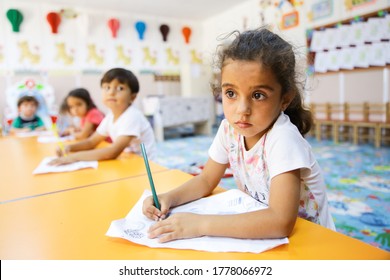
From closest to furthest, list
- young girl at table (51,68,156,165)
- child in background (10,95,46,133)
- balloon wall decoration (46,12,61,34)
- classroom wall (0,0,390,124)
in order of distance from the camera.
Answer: young girl at table (51,68,156,165), child in background (10,95,46,133), classroom wall (0,0,390,124), balloon wall decoration (46,12,61,34)

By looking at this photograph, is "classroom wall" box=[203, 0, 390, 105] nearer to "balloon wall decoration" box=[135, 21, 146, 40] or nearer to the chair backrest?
"balloon wall decoration" box=[135, 21, 146, 40]

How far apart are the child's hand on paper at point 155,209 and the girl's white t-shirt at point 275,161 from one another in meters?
0.19

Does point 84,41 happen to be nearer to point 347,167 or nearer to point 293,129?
point 347,167

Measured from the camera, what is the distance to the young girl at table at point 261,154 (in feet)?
1.47

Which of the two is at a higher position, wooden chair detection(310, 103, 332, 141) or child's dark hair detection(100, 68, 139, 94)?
child's dark hair detection(100, 68, 139, 94)

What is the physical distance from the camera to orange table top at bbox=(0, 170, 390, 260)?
1.30 feet

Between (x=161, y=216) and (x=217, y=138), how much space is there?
0.27 meters

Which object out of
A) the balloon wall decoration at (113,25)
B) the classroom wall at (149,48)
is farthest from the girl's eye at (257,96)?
the balloon wall decoration at (113,25)

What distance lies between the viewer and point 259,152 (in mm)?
630

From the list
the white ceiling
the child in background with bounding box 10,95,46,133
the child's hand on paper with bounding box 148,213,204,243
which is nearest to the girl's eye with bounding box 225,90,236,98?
the child's hand on paper with bounding box 148,213,204,243

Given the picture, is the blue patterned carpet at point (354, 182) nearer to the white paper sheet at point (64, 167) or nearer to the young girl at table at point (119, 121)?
the young girl at table at point (119, 121)

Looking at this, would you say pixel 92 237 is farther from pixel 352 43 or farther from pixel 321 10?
pixel 321 10

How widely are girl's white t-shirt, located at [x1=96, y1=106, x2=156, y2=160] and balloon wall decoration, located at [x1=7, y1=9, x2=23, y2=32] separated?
3466 mm
